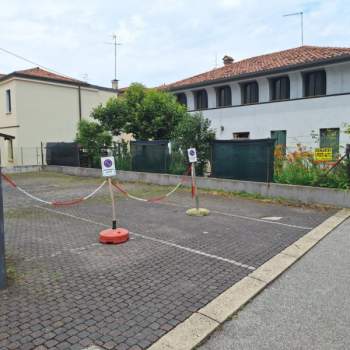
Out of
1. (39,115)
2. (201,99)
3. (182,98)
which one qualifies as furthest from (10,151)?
(201,99)

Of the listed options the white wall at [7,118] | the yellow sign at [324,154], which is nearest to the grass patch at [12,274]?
the yellow sign at [324,154]

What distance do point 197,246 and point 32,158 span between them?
2160cm

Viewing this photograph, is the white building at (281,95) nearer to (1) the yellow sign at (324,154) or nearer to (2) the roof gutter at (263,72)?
(2) the roof gutter at (263,72)

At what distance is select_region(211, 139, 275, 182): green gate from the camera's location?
11047 mm

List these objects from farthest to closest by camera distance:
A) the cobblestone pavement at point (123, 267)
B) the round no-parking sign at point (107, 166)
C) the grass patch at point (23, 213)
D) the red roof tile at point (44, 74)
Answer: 1. the red roof tile at point (44, 74)
2. the grass patch at point (23, 213)
3. the round no-parking sign at point (107, 166)
4. the cobblestone pavement at point (123, 267)

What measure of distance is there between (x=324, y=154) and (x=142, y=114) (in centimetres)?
966

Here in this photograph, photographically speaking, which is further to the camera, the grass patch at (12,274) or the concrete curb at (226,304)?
the grass patch at (12,274)

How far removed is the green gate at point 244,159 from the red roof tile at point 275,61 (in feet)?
30.1

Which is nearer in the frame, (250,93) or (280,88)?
(280,88)

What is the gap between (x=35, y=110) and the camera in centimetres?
2475

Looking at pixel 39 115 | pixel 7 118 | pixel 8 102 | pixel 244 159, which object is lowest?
pixel 244 159

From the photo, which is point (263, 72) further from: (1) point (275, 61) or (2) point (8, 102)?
(2) point (8, 102)

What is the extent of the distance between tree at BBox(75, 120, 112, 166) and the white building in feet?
27.4

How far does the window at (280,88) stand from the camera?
65.4 feet
